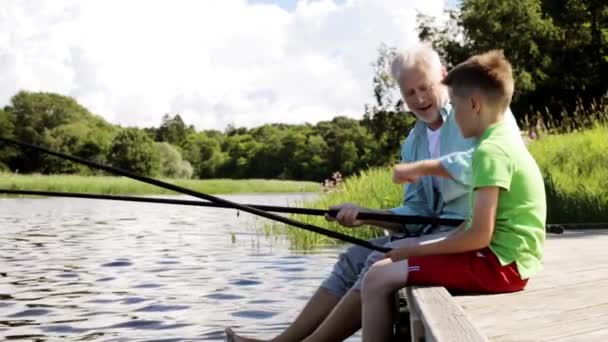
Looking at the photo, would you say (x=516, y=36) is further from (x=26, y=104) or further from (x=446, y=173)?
(x=26, y=104)

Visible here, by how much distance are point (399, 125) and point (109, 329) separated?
29093mm

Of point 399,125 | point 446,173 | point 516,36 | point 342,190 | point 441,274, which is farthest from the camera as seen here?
point 399,125

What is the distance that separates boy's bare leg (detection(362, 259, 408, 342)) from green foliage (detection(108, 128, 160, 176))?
58.9 meters

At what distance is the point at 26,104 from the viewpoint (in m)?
70.6

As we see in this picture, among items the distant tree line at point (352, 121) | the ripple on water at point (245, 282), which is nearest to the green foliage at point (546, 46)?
the distant tree line at point (352, 121)

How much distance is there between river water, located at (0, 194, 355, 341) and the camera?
19.3 ft

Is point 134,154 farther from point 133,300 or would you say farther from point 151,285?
point 133,300

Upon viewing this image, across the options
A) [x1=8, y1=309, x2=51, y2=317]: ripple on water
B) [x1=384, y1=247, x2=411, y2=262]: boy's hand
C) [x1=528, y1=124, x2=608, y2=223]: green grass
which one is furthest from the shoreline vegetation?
[x1=384, y1=247, x2=411, y2=262]: boy's hand

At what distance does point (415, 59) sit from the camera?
3613 mm

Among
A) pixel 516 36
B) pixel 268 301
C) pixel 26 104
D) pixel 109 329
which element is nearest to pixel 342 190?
pixel 268 301

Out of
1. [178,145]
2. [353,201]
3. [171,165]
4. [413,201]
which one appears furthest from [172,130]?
[413,201]

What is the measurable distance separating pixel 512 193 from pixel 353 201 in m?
8.09

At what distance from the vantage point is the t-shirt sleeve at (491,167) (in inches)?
115

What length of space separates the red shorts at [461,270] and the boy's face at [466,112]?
406 millimetres
